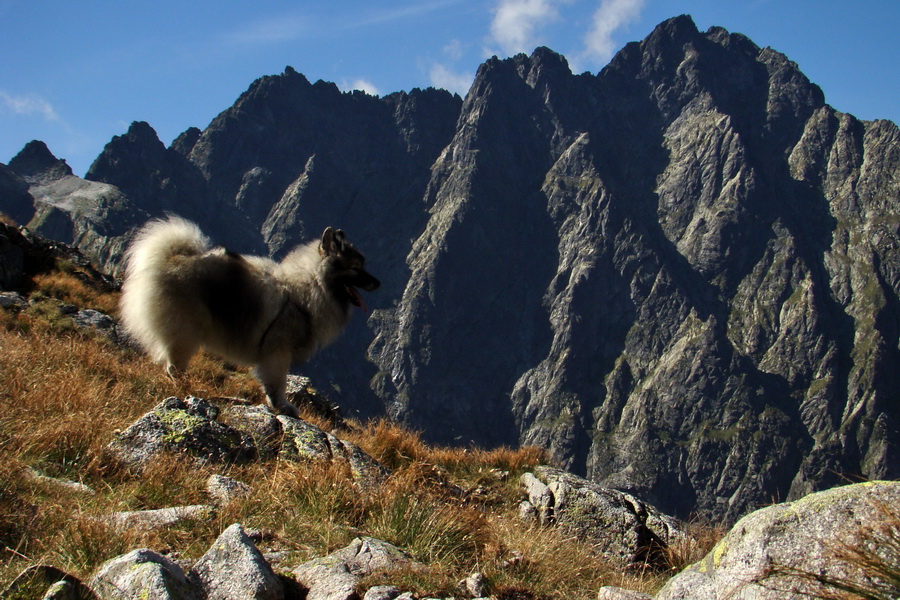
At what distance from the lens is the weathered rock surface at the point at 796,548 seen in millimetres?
3570

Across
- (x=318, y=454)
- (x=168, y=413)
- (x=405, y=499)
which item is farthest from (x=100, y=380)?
(x=405, y=499)

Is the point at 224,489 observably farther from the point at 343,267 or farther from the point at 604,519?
the point at 604,519

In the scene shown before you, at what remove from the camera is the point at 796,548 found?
379 cm

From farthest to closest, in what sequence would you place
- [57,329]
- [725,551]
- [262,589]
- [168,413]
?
1. [57,329]
2. [168,413]
3. [725,551]
4. [262,589]

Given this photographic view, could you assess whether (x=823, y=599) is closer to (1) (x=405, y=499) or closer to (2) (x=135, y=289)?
(1) (x=405, y=499)

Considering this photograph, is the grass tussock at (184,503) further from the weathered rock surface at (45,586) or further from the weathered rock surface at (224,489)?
the weathered rock surface at (45,586)

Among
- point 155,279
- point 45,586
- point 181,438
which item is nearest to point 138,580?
point 45,586

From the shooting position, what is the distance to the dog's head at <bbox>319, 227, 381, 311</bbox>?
10.5 metres

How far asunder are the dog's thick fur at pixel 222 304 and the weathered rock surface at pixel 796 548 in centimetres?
690

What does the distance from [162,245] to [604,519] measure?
7.85m

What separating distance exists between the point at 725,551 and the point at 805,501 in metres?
0.60

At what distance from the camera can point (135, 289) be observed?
31.2 feet

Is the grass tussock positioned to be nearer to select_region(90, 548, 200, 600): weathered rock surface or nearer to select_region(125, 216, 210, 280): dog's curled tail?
select_region(90, 548, 200, 600): weathered rock surface

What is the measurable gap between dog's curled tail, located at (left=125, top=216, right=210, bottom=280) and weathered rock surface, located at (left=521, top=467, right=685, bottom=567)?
6608 mm
